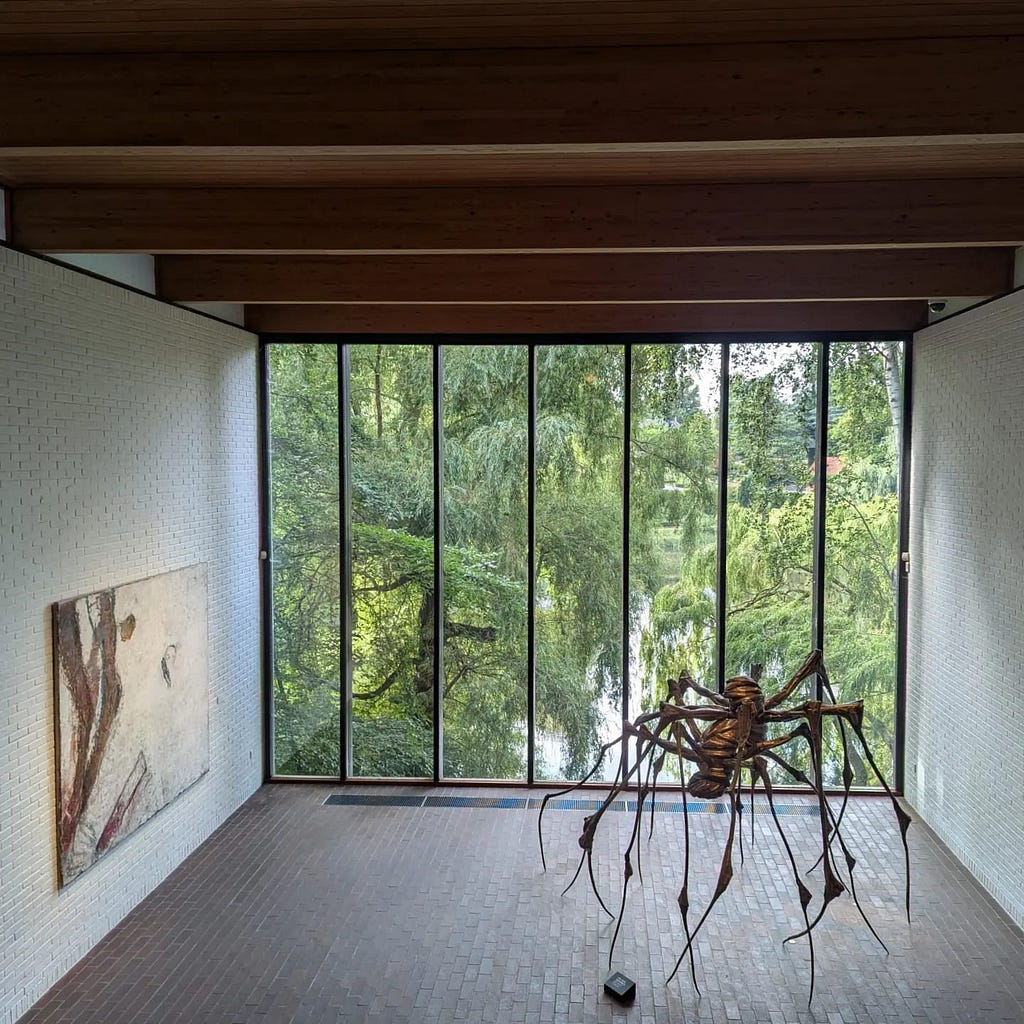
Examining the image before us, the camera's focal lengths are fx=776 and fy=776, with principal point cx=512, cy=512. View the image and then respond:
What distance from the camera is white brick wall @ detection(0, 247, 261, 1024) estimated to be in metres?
4.21

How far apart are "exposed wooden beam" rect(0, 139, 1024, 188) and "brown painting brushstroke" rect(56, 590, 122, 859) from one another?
2494 mm

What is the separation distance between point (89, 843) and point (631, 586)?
15.5ft

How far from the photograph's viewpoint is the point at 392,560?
7539 mm

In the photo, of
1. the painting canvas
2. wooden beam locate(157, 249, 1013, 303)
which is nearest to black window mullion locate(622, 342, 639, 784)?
wooden beam locate(157, 249, 1013, 303)

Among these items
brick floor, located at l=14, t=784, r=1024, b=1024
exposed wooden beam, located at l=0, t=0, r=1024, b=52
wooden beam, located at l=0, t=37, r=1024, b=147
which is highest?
exposed wooden beam, located at l=0, t=0, r=1024, b=52

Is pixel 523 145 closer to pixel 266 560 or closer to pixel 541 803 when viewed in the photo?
pixel 266 560

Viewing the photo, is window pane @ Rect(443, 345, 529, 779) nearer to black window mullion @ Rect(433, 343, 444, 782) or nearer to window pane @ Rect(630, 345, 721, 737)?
black window mullion @ Rect(433, 343, 444, 782)

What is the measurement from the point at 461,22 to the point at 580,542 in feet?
16.6

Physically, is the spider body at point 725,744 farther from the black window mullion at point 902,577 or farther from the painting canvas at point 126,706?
the painting canvas at point 126,706

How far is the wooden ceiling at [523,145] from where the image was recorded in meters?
2.89

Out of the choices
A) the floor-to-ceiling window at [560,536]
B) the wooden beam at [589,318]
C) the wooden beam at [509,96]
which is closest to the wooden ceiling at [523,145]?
the wooden beam at [509,96]

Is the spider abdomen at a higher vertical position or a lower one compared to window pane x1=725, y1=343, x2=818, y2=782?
lower

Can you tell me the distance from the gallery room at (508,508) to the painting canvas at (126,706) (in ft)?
0.13

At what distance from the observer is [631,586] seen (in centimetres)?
734
